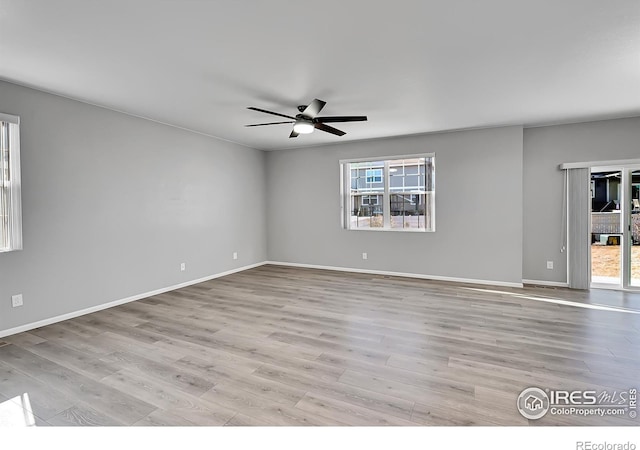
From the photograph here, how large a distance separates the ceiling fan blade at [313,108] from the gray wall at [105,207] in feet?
8.67

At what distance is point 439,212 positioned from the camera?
564cm

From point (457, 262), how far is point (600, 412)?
3627 mm

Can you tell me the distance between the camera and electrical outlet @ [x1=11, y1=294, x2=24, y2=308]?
3.31 metres

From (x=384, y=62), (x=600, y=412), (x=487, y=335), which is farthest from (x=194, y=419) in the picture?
(x=384, y=62)

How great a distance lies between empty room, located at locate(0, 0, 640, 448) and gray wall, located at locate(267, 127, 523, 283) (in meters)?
0.04

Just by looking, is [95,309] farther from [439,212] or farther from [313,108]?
[439,212]

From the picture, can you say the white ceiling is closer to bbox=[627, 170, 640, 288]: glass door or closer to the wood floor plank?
bbox=[627, 170, 640, 288]: glass door

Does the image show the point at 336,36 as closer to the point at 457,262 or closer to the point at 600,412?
the point at 600,412

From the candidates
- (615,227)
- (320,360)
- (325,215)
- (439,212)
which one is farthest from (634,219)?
(320,360)

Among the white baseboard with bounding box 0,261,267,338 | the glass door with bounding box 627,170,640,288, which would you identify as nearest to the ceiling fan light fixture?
the white baseboard with bounding box 0,261,267,338

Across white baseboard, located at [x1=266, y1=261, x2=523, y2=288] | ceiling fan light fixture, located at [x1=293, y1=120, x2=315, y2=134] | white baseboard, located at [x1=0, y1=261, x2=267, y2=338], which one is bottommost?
white baseboard, located at [x1=0, y1=261, x2=267, y2=338]

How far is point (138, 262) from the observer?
457 cm

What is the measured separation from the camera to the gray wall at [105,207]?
3424mm
